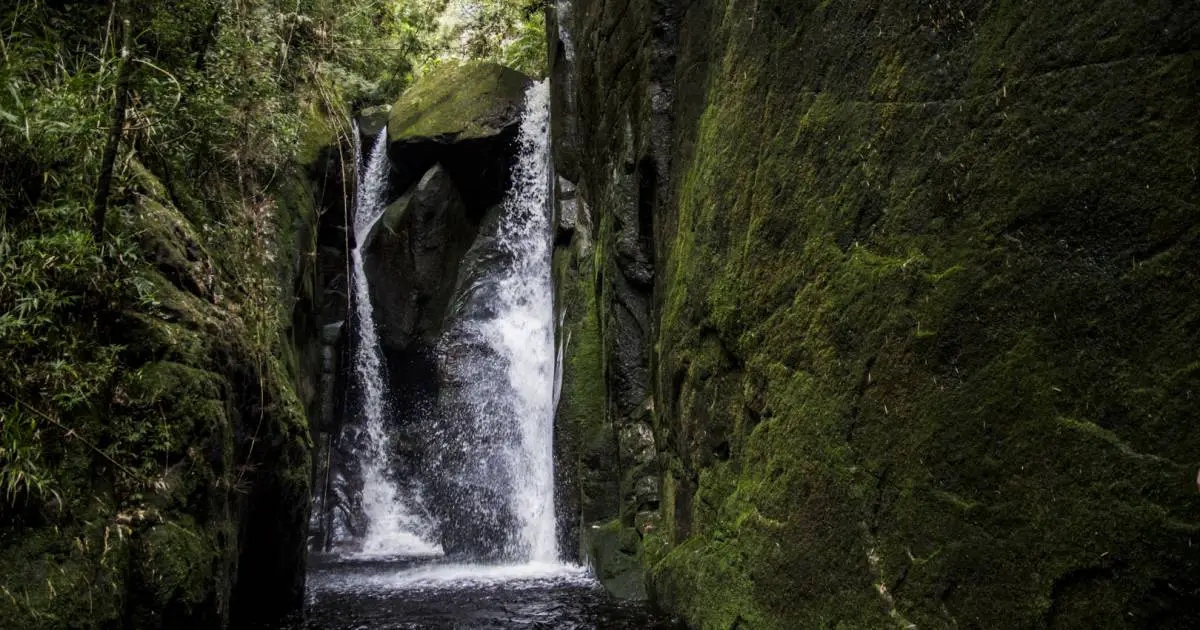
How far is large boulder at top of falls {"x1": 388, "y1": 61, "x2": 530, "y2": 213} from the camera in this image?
55.1ft

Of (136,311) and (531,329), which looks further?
(531,329)

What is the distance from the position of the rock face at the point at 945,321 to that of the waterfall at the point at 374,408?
34.6 feet

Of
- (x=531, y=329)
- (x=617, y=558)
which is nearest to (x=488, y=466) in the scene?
(x=531, y=329)

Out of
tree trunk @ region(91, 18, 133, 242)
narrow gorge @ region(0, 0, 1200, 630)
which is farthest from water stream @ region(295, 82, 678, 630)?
tree trunk @ region(91, 18, 133, 242)

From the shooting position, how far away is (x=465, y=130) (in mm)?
16750

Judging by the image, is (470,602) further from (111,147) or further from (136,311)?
(111,147)

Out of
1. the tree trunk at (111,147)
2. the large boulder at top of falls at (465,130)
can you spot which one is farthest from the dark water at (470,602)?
the large boulder at top of falls at (465,130)

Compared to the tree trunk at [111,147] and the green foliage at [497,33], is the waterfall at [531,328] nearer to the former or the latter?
the green foliage at [497,33]

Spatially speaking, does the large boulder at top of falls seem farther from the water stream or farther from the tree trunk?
the tree trunk

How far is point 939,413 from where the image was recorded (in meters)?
3.44

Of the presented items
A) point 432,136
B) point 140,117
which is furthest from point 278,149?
point 432,136

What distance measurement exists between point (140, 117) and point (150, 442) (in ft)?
7.84

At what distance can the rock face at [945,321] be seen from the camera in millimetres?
2656

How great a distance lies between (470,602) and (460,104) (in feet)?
39.2
